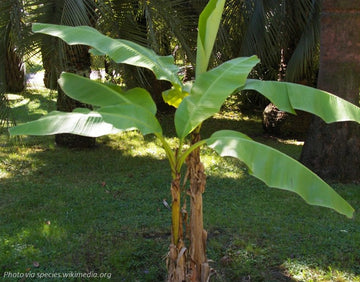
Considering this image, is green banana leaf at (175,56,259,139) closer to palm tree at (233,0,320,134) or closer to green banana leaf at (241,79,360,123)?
green banana leaf at (241,79,360,123)

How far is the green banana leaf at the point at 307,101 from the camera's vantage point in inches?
128

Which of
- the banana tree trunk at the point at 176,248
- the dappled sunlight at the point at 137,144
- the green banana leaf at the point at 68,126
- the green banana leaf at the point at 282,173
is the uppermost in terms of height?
the green banana leaf at the point at 68,126

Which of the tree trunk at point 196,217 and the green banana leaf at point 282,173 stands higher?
the green banana leaf at point 282,173

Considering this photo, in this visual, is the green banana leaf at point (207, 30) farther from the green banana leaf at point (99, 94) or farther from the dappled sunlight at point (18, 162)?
the dappled sunlight at point (18, 162)

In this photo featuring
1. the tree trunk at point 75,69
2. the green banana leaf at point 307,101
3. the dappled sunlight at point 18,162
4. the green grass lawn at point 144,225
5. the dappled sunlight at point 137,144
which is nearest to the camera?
the green banana leaf at point 307,101

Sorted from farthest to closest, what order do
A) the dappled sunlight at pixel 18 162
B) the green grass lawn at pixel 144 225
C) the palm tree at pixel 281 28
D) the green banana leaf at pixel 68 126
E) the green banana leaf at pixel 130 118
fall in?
the palm tree at pixel 281 28
the dappled sunlight at pixel 18 162
the green grass lawn at pixel 144 225
the green banana leaf at pixel 130 118
the green banana leaf at pixel 68 126

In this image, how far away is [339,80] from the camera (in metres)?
6.35

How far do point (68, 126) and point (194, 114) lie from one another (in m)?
0.85

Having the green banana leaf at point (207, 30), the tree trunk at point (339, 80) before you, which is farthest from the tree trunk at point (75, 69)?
the green banana leaf at point (207, 30)

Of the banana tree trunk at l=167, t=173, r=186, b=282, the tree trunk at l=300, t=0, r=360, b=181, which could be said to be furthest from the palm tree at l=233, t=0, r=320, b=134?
the banana tree trunk at l=167, t=173, r=186, b=282

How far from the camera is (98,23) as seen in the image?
664 centimetres

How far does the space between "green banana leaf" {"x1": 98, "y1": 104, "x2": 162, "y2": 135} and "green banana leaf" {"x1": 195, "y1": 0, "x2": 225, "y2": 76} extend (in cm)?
68

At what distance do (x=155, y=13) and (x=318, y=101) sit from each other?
3.66m

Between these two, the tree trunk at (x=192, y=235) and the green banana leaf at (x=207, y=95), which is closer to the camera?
the green banana leaf at (x=207, y=95)
